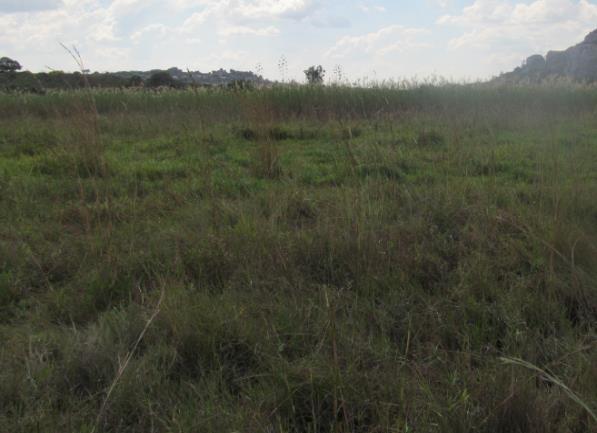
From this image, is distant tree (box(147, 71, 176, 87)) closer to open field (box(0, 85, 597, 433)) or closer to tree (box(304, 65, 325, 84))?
tree (box(304, 65, 325, 84))

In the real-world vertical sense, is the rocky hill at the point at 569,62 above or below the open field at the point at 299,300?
above

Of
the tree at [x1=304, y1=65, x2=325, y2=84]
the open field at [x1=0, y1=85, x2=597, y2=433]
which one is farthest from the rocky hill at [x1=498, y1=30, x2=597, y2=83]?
the open field at [x1=0, y1=85, x2=597, y2=433]

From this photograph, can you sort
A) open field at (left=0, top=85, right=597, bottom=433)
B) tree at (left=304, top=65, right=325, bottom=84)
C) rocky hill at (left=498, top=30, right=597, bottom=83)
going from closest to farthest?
1. open field at (left=0, top=85, right=597, bottom=433)
2. tree at (left=304, top=65, right=325, bottom=84)
3. rocky hill at (left=498, top=30, right=597, bottom=83)

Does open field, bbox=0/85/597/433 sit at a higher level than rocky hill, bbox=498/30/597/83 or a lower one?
lower

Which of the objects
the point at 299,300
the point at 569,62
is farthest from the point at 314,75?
the point at 569,62

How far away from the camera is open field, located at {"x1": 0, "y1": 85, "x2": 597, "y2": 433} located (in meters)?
1.90

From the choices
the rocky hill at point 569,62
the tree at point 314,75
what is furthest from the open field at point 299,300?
the rocky hill at point 569,62

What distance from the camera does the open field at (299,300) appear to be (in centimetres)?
190

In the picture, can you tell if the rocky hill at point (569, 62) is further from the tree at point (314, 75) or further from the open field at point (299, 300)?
the open field at point (299, 300)

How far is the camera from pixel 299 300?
8.89 ft

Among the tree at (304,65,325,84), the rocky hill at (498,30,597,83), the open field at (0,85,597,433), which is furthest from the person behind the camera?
the rocky hill at (498,30,597,83)

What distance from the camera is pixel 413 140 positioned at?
700 cm

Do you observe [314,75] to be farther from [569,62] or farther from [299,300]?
[569,62]

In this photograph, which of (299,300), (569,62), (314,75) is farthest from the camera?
(569,62)
